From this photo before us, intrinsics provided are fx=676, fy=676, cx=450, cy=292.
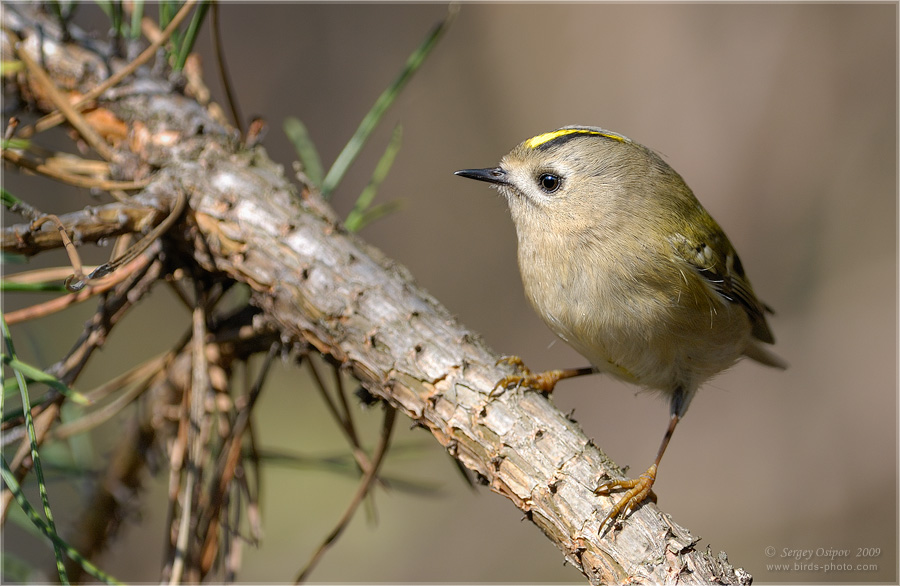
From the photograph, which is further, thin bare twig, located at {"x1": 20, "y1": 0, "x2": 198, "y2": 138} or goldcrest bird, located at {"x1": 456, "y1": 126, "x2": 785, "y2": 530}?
goldcrest bird, located at {"x1": 456, "y1": 126, "x2": 785, "y2": 530}

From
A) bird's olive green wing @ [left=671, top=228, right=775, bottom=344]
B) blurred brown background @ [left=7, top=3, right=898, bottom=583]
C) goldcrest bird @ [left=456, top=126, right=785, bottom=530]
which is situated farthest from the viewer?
blurred brown background @ [left=7, top=3, right=898, bottom=583]

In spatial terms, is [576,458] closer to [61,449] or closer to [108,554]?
[108,554]

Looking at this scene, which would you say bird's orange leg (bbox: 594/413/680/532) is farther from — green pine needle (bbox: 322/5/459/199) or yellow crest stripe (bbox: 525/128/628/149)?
yellow crest stripe (bbox: 525/128/628/149)

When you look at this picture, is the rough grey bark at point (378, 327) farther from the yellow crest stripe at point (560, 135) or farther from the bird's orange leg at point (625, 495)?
the yellow crest stripe at point (560, 135)

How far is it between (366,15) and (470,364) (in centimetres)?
383

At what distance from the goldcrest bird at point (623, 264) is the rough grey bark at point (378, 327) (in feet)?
0.89

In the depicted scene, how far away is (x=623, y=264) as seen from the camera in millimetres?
1448

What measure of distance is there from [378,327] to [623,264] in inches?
23.2

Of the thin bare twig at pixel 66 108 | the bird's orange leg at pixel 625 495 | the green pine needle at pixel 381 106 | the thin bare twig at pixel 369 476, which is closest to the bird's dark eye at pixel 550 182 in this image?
the green pine needle at pixel 381 106

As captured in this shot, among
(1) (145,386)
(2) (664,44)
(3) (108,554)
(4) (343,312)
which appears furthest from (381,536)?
(2) (664,44)

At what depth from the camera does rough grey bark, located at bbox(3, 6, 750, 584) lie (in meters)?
0.95

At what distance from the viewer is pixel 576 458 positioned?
103cm

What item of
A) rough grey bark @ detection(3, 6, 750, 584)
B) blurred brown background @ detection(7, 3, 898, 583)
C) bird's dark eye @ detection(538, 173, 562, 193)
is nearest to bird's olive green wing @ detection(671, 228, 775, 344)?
bird's dark eye @ detection(538, 173, 562, 193)

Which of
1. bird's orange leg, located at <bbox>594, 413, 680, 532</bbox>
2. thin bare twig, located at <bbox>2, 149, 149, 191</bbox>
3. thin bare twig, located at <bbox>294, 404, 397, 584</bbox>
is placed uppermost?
bird's orange leg, located at <bbox>594, 413, 680, 532</bbox>
